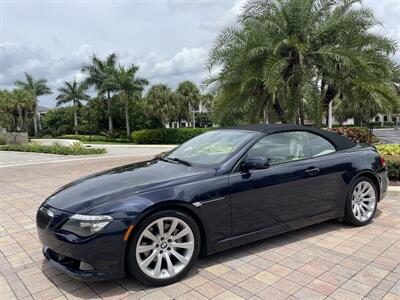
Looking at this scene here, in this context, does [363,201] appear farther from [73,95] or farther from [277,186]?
[73,95]

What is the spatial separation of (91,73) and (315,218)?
37.2m

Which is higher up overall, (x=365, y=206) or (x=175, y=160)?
(x=175, y=160)

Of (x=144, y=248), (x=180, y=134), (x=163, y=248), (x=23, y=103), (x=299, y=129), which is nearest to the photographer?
(x=144, y=248)

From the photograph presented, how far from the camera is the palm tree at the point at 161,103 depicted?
3281 cm

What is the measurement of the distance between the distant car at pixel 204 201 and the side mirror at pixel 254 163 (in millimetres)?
10

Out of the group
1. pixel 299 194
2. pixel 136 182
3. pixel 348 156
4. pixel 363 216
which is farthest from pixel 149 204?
pixel 363 216

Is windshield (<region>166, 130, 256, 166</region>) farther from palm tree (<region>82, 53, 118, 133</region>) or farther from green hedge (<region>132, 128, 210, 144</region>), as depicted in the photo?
palm tree (<region>82, 53, 118, 133</region>)

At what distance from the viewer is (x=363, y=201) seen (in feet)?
15.3

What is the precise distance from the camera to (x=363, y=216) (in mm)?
4621

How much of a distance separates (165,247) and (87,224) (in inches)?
28.8

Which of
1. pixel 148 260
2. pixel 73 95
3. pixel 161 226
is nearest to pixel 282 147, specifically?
pixel 161 226

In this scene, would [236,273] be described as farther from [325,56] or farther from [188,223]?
[325,56]

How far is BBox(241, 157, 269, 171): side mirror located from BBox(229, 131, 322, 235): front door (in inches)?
2.6

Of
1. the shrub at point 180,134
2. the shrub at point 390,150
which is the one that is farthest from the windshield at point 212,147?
the shrub at point 180,134
